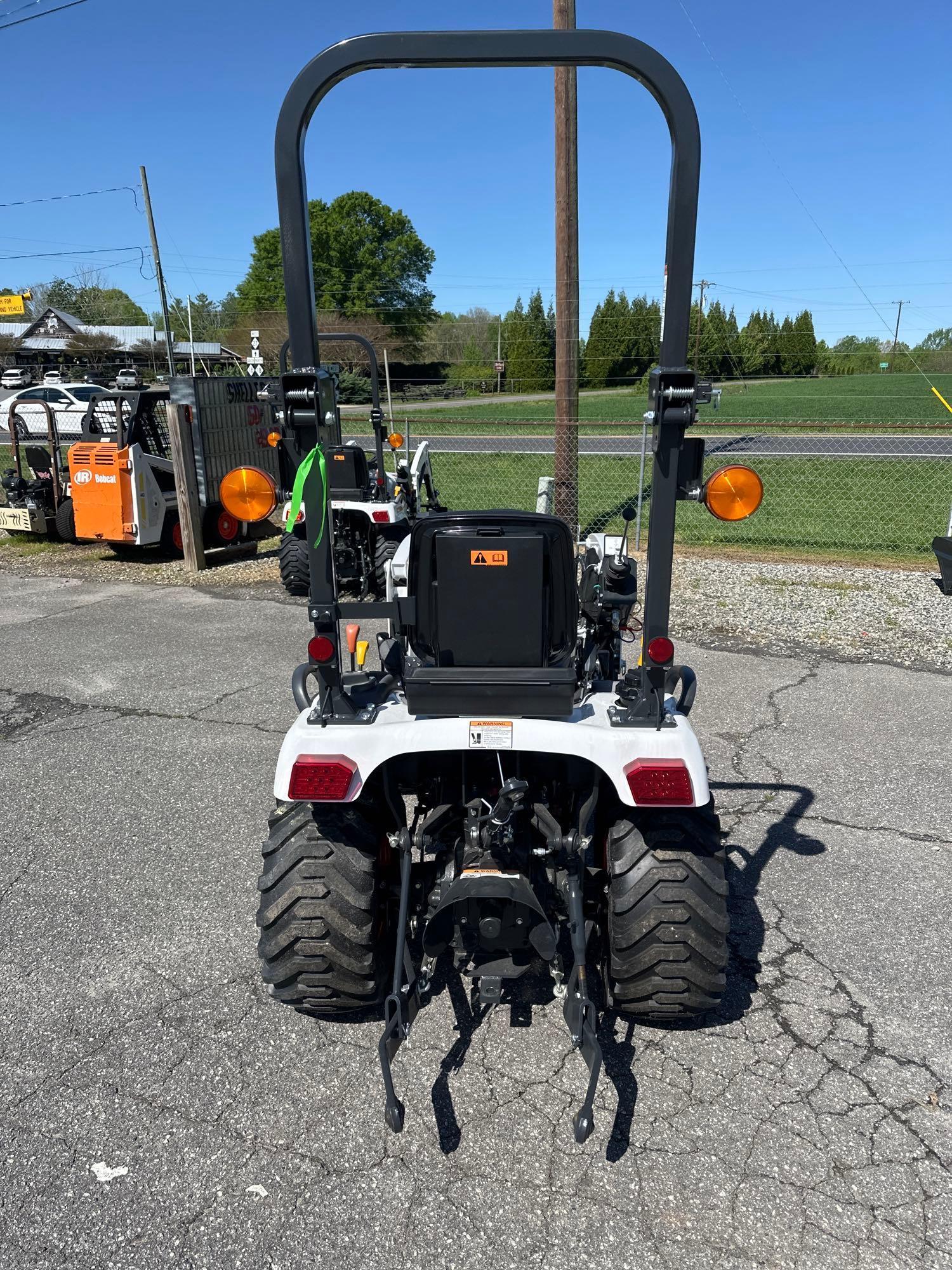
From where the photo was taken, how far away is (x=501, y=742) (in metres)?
2.38

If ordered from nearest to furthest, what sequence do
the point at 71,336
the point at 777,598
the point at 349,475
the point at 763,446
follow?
1. the point at 349,475
2. the point at 777,598
3. the point at 763,446
4. the point at 71,336

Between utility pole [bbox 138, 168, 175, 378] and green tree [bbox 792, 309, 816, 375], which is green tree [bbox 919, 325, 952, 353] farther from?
utility pole [bbox 138, 168, 175, 378]

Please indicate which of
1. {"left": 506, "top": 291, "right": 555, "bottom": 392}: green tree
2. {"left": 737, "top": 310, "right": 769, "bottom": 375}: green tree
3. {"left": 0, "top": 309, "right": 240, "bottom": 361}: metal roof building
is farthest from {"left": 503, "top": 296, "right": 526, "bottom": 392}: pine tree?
{"left": 0, "top": 309, "right": 240, "bottom": 361}: metal roof building

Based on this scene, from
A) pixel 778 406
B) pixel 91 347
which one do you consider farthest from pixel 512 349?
pixel 91 347

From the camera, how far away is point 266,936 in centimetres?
258

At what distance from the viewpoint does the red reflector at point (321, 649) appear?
2.43m

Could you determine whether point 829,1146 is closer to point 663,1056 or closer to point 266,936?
point 663,1056

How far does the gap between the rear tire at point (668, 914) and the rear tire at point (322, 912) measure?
73 centimetres

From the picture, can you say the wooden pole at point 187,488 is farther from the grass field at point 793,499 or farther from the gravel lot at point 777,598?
the grass field at point 793,499

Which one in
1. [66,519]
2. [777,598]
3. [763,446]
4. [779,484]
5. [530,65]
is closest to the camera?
[530,65]

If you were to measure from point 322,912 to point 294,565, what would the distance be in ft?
20.1

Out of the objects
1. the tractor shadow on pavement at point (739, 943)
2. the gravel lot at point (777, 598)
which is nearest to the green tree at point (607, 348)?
the gravel lot at point (777, 598)

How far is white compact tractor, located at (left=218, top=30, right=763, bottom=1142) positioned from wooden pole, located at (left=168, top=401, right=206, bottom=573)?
7327 mm

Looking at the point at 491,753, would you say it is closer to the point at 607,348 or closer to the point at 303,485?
the point at 303,485
